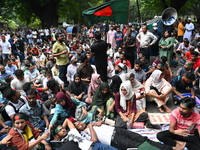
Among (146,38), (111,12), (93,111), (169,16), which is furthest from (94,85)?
(169,16)

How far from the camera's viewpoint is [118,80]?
15.3 ft

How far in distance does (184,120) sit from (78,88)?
2.75 meters

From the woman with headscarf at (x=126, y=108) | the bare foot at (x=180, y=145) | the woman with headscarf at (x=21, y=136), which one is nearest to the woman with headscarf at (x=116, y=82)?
the woman with headscarf at (x=126, y=108)

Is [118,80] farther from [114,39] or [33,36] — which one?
[33,36]

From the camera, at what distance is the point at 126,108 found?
387 cm

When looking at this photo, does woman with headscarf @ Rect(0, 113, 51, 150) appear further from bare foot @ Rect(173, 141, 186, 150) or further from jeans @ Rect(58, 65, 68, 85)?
jeans @ Rect(58, 65, 68, 85)

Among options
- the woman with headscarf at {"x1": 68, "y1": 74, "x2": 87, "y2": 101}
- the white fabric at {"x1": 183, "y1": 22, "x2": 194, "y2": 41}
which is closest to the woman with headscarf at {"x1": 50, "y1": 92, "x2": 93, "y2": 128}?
the woman with headscarf at {"x1": 68, "y1": 74, "x2": 87, "y2": 101}

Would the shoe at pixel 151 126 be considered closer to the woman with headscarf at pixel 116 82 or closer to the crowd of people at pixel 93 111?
the crowd of people at pixel 93 111

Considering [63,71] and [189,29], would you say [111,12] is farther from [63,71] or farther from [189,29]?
[189,29]

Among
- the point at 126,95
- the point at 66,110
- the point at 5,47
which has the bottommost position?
the point at 66,110

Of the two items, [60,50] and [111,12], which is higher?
[111,12]

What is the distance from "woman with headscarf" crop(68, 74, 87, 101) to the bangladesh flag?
183cm

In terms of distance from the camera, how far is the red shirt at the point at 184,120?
2857 mm

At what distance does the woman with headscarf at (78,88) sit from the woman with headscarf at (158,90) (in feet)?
5.41
